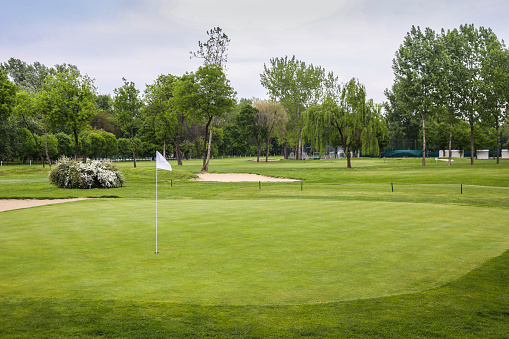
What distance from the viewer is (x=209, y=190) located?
109 ft

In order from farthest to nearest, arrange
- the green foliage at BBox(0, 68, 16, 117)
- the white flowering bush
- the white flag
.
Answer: the green foliage at BBox(0, 68, 16, 117) < the white flowering bush < the white flag

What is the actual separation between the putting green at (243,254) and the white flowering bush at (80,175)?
1778cm

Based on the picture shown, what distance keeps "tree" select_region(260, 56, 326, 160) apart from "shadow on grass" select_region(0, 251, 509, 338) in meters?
85.4

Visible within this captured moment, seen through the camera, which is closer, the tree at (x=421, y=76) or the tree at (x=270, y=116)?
the tree at (x=421, y=76)

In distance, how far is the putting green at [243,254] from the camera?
7.29 meters

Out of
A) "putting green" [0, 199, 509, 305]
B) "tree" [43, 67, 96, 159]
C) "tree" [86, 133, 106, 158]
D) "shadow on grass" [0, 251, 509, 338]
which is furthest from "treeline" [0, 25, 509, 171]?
"shadow on grass" [0, 251, 509, 338]

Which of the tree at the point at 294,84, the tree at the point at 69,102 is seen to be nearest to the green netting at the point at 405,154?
the tree at the point at 294,84

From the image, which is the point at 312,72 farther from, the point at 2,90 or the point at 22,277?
the point at 22,277

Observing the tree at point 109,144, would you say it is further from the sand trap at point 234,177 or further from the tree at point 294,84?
the sand trap at point 234,177

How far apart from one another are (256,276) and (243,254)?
175 cm

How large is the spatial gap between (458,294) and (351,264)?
7.29 feet

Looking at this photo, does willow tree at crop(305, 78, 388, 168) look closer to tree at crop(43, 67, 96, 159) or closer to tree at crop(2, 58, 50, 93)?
tree at crop(43, 67, 96, 159)

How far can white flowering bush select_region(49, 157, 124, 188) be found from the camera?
33469 mm

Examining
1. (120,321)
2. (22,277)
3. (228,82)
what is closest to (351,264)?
(120,321)
